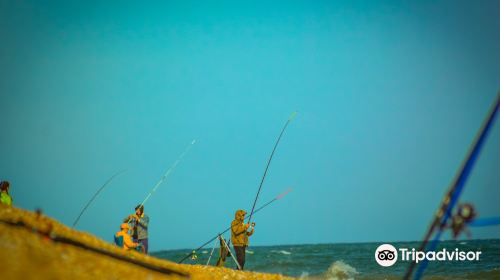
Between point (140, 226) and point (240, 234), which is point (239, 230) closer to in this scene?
point (240, 234)

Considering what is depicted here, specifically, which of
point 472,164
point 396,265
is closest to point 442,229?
point 472,164

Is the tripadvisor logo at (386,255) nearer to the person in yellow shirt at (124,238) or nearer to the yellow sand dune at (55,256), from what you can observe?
the person in yellow shirt at (124,238)

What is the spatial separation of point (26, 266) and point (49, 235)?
4.80ft

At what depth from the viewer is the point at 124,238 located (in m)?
11.5

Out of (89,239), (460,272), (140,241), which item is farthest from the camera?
(460,272)

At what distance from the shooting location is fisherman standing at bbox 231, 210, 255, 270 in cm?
1409

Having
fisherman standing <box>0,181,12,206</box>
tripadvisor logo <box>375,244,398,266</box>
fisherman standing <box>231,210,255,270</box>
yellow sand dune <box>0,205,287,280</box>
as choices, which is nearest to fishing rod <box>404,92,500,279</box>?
yellow sand dune <box>0,205,287,280</box>

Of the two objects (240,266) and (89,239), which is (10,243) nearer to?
(89,239)

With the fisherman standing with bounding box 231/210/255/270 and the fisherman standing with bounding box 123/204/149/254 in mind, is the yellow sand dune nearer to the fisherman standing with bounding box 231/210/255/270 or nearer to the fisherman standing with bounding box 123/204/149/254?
the fisherman standing with bounding box 123/204/149/254

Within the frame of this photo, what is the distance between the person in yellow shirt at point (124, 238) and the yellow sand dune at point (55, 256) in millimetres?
2656

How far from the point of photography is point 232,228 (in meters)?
14.3

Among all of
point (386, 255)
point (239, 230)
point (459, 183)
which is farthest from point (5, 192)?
point (386, 255)

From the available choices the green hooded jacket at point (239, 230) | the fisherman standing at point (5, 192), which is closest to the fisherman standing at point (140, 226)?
the green hooded jacket at point (239, 230)

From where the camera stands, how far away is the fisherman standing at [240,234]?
14.1 metres
